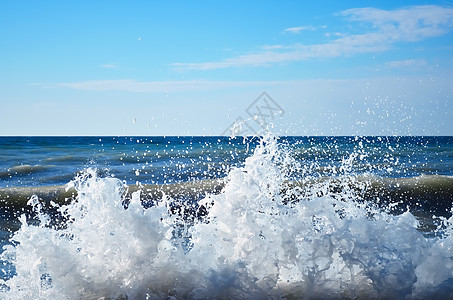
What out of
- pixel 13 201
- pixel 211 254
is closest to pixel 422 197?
pixel 211 254

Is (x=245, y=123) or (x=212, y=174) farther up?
(x=245, y=123)

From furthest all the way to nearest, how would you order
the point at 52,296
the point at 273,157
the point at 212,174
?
the point at 212,174 < the point at 273,157 < the point at 52,296

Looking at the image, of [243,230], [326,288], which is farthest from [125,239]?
[326,288]

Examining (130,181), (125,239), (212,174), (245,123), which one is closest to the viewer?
(125,239)

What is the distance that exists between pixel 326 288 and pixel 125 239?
1.55 meters

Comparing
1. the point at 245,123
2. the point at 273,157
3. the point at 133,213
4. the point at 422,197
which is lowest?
the point at 422,197

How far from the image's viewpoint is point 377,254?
3.71 metres

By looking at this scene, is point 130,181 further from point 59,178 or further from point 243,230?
point 243,230

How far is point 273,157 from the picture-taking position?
200 inches

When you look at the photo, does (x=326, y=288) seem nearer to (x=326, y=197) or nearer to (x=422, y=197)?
(x=326, y=197)

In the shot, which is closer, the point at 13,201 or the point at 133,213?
the point at 133,213

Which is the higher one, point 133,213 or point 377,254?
point 133,213

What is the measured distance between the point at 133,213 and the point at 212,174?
10124mm

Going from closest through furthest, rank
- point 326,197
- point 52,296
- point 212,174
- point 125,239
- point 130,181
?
1. point 52,296
2. point 125,239
3. point 326,197
4. point 130,181
5. point 212,174
